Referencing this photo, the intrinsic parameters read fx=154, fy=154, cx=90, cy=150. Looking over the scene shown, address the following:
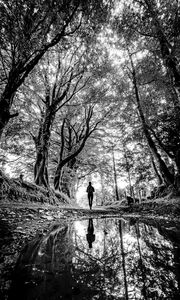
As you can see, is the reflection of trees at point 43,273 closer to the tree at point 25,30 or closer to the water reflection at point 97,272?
the water reflection at point 97,272

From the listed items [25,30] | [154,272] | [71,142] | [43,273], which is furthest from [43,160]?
[154,272]

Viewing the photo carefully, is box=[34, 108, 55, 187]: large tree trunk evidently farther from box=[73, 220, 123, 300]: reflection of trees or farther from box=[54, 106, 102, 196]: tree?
box=[73, 220, 123, 300]: reflection of trees

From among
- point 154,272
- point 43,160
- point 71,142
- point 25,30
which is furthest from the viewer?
point 71,142

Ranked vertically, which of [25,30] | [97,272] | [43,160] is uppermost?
[25,30]

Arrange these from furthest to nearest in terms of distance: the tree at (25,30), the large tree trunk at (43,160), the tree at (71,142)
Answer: the tree at (71,142)
the large tree trunk at (43,160)
the tree at (25,30)

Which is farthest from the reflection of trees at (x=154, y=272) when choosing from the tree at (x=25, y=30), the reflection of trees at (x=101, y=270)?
the tree at (x=25, y=30)

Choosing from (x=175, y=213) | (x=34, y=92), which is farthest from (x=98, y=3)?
(x=175, y=213)

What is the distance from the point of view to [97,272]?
1.21m

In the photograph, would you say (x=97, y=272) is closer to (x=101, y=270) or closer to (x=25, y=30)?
(x=101, y=270)

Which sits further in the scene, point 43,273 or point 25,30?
point 25,30

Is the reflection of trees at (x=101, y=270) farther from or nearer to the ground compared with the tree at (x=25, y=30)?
nearer to the ground

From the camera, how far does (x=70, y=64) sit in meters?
8.62

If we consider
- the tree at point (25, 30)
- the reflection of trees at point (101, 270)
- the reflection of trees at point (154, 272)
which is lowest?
the reflection of trees at point (101, 270)

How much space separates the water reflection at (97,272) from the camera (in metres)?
0.92
